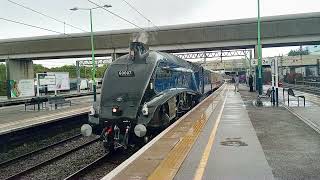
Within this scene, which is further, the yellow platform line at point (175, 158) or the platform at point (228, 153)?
the platform at point (228, 153)

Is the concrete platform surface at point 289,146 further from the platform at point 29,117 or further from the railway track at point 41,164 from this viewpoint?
the platform at point 29,117

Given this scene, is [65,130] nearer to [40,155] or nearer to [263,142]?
[40,155]

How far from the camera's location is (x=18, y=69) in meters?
59.8

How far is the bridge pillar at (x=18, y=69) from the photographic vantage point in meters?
58.5

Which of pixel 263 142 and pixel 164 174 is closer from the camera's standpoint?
pixel 164 174

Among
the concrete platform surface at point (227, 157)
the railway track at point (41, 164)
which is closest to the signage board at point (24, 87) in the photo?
the railway track at point (41, 164)

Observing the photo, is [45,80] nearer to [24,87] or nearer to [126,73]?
[24,87]

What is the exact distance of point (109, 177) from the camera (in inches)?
317

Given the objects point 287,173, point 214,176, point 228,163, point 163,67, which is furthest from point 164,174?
point 163,67

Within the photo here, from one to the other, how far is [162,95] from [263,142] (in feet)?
14.6

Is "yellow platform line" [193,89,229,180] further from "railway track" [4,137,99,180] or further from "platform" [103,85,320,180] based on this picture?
"railway track" [4,137,99,180]

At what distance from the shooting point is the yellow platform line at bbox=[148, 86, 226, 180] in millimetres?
8359

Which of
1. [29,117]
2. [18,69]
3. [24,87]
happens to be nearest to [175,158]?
[29,117]

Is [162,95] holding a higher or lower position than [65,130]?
higher
